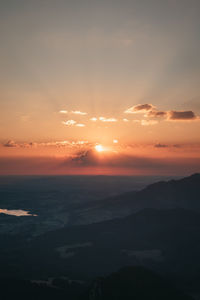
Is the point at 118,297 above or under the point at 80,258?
above

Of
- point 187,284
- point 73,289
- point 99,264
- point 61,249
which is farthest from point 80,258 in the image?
point 187,284

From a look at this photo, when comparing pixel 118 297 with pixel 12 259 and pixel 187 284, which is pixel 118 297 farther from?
pixel 12 259

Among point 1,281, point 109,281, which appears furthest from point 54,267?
point 109,281

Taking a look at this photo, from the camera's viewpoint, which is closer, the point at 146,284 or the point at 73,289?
the point at 146,284

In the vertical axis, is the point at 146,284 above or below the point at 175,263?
above

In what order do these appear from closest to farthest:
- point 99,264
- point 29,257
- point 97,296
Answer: point 97,296, point 99,264, point 29,257

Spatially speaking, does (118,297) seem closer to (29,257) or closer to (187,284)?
(187,284)

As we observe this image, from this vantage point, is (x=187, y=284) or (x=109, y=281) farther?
(x=187, y=284)

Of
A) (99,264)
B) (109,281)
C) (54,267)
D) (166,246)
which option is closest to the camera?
(109,281)

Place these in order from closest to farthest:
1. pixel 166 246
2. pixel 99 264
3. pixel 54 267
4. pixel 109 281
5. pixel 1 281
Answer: pixel 109 281, pixel 1 281, pixel 54 267, pixel 99 264, pixel 166 246
